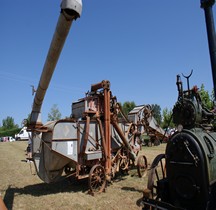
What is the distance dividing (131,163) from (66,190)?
3.17 m

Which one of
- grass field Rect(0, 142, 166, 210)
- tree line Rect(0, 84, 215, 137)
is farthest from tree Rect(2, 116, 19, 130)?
grass field Rect(0, 142, 166, 210)

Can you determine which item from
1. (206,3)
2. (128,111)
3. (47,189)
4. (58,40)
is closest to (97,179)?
(47,189)

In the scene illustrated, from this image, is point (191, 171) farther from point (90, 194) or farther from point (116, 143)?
point (116, 143)

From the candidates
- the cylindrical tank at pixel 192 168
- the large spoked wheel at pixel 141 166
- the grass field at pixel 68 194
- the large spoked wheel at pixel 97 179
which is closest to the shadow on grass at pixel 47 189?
the grass field at pixel 68 194

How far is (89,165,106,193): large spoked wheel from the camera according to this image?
767cm

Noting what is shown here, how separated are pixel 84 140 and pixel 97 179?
4.30ft

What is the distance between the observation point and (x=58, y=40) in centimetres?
441

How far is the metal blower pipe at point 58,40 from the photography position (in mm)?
3668

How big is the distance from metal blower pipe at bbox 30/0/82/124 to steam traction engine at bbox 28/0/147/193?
1.5 inches

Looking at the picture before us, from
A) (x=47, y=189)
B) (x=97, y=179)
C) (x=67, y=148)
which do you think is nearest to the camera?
(x=67, y=148)

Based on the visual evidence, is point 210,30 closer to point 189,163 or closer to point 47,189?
point 189,163

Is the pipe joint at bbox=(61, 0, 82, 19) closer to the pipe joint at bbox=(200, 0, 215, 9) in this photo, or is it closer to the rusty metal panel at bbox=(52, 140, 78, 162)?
the rusty metal panel at bbox=(52, 140, 78, 162)

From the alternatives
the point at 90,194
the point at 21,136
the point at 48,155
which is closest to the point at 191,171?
the point at 90,194

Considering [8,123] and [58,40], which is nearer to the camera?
[58,40]
